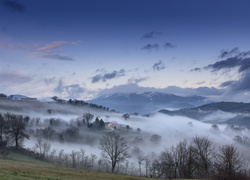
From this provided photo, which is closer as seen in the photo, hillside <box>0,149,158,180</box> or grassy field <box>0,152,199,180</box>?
grassy field <box>0,152,199,180</box>

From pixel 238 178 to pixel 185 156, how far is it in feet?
107

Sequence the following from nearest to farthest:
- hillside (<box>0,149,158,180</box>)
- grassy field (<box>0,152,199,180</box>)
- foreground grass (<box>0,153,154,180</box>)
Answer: grassy field (<box>0,152,199,180</box>) → foreground grass (<box>0,153,154,180</box>) → hillside (<box>0,149,158,180</box>)

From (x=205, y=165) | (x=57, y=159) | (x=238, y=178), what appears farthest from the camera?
(x=57, y=159)

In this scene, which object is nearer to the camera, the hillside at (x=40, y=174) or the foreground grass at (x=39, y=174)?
the foreground grass at (x=39, y=174)

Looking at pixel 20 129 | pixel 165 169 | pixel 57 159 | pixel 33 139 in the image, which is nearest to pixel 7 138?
pixel 20 129

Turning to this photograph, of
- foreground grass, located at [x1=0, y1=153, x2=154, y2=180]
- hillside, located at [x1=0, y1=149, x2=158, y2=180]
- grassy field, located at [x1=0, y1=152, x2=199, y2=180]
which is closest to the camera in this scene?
grassy field, located at [x1=0, y1=152, x2=199, y2=180]

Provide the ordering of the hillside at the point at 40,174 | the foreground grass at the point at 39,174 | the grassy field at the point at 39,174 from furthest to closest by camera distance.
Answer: the hillside at the point at 40,174, the foreground grass at the point at 39,174, the grassy field at the point at 39,174

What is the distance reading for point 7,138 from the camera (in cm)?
12775

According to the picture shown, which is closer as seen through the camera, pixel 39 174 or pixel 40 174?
pixel 39 174

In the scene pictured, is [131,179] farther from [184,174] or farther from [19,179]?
[184,174]

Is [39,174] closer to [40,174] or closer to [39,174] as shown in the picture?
[39,174]

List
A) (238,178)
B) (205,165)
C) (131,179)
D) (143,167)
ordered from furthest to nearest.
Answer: (143,167)
(205,165)
(238,178)
(131,179)

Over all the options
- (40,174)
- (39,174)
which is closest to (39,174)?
(39,174)

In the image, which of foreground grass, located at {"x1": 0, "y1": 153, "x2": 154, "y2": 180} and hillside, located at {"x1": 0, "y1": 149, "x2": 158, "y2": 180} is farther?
hillside, located at {"x1": 0, "y1": 149, "x2": 158, "y2": 180}
